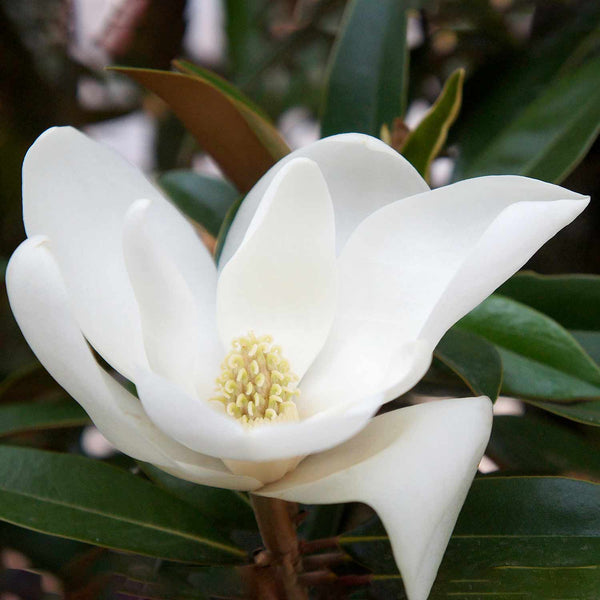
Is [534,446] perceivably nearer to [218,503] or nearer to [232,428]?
[218,503]

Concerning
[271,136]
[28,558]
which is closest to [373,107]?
[271,136]

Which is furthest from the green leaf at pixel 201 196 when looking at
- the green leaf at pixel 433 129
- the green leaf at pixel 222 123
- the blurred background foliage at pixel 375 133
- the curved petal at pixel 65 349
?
the curved petal at pixel 65 349

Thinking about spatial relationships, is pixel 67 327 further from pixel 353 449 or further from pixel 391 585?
pixel 391 585

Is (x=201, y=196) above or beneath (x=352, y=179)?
beneath

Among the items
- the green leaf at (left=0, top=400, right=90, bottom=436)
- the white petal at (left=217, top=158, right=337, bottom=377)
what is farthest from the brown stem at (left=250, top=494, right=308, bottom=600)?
the green leaf at (left=0, top=400, right=90, bottom=436)

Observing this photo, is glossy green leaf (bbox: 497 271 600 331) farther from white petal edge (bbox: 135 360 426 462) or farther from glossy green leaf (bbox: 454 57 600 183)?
white petal edge (bbox: 135 360 426 462)

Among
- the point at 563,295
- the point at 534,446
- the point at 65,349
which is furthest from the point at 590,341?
the point at 65,349

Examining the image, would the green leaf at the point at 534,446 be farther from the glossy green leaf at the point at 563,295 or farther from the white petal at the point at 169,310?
the white petal at the point at 169,310
